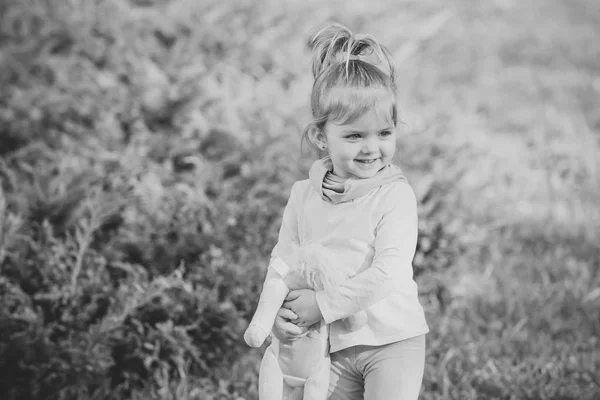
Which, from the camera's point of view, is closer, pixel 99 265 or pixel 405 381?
pixel 405 381

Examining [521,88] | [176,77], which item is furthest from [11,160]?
[521,88]

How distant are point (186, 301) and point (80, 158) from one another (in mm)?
1501

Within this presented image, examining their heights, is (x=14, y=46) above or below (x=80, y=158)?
above

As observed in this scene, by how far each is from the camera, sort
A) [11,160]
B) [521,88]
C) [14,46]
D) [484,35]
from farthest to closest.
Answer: [484,35]
[521,88]
[14,46]
[11,160]

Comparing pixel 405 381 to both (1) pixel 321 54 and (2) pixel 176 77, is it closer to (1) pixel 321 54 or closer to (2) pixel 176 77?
(1) pixel 321 54

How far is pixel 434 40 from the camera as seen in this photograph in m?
9.20

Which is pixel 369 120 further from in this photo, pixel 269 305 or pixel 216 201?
pixel 216 201

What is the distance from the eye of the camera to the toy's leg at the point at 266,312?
2.27 meters

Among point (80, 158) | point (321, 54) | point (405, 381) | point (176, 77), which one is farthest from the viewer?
point (176, 77)

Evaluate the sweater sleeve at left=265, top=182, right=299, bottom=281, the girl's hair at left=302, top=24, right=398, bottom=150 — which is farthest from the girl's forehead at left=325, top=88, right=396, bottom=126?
the sweater sleeve at left=265, top=182, right=299, bottom=281

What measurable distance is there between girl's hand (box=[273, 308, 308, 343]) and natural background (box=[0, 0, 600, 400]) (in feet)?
3.48

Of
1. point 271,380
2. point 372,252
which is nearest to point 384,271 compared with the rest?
point 372,252

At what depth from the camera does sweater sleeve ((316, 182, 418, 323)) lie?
7.49ft

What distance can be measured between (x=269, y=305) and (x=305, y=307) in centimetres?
11
